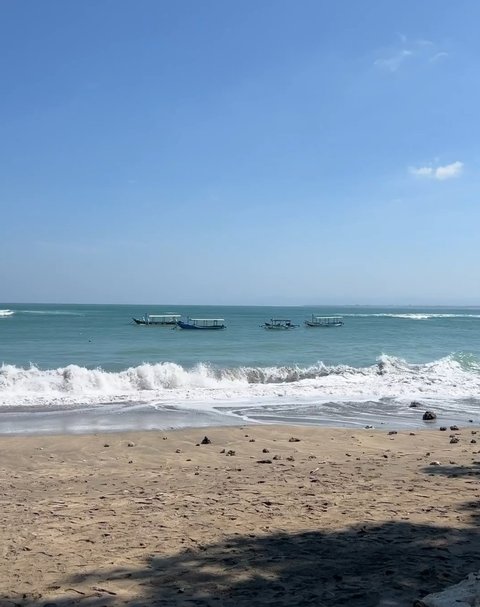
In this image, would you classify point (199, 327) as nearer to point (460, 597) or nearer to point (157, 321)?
point (157, 321)

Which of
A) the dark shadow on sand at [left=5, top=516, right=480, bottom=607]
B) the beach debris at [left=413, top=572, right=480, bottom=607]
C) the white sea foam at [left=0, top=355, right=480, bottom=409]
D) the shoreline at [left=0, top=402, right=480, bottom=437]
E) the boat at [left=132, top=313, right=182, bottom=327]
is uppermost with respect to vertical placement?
the beach debris at [left=413, top=572, right=480, bottom=607]

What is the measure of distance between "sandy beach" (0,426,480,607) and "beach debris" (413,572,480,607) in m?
0.59

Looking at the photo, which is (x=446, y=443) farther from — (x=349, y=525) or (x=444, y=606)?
(x=444, y=606)

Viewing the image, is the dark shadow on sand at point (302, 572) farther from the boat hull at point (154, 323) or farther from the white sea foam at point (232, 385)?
the boat hull at point (154, 323)

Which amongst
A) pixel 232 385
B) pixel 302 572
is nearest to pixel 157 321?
pixel 232 385

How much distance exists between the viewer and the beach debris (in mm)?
3012

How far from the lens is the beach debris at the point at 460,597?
3012mm

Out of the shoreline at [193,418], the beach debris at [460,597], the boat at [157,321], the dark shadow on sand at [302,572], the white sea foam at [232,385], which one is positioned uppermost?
the beach debris at [460,597]

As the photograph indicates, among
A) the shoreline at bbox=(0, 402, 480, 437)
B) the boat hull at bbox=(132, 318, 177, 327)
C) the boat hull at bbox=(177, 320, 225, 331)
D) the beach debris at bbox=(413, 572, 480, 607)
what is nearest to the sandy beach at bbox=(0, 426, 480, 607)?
the beach debris at bbox=(413, 572, 480, 607)

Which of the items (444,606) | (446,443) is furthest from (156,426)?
(444,606)

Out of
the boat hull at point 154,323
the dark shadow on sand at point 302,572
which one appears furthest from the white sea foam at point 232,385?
the boat hull at point 154,323

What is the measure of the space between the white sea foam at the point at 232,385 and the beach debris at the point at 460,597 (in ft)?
40.4

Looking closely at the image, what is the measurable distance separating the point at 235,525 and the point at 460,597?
2.70m

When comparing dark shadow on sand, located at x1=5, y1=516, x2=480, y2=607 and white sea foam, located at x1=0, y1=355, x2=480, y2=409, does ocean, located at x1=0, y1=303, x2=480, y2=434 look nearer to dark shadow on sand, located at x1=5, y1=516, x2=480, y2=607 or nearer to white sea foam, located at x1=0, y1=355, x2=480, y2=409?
white sea foam, located at x1=0, y1=355, x2=480, y2=409
